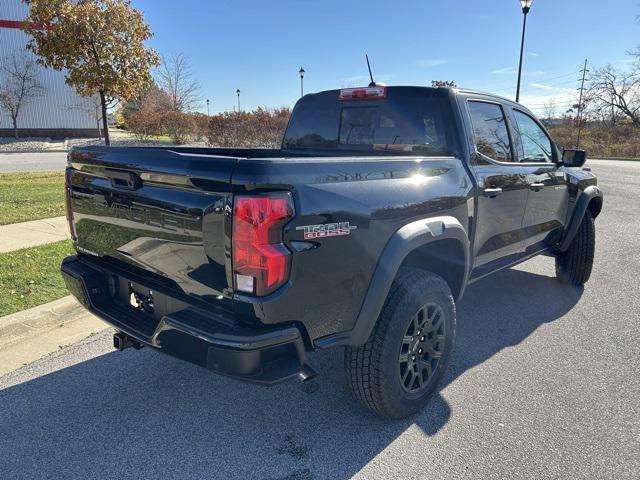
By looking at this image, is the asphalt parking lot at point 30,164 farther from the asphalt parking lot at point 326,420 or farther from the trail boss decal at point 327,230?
the trail boss decal at point 327,230

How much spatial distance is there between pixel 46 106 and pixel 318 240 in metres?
39.6

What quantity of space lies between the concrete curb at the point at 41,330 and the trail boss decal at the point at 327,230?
2.63 metres

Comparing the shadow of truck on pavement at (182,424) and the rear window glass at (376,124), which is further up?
the rear window glass at (376,124)

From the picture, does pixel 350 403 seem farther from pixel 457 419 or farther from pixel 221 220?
pixel 221 220

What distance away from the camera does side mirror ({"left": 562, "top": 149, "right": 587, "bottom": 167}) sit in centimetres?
441

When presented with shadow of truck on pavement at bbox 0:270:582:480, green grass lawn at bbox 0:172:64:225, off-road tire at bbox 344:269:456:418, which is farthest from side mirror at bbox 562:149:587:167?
green grass lawn at bbox 0:172:64:225

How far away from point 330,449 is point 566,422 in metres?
1.43

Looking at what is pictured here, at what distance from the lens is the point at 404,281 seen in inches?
104

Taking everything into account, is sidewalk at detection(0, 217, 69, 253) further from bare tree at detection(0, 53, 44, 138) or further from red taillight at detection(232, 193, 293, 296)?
bare tree at detection(0, 53, 44, 138)

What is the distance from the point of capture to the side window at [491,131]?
3449 mm

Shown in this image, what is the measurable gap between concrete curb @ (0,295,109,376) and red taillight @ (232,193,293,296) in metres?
2.40

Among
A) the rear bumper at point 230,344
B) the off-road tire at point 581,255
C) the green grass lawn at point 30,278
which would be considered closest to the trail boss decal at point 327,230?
the rear bumper at point 230,344

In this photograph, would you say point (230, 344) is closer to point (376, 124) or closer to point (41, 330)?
point (376, 124)

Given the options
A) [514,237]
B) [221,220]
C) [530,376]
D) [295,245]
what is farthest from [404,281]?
[514,237]
